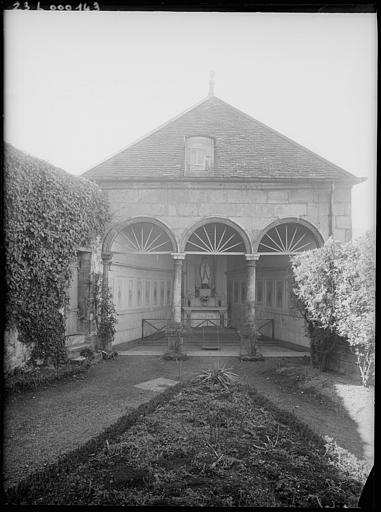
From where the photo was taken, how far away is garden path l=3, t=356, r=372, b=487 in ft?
15.2

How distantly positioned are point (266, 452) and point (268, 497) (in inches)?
33.8

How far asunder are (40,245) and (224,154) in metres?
6.25

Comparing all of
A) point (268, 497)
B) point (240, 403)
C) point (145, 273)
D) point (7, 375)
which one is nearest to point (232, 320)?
point (145, 273)

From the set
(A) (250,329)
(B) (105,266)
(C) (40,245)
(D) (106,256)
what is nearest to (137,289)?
(B) (105,266)

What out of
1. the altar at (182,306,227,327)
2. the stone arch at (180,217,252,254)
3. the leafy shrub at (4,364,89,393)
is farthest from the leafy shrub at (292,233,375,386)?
the altar at (182,306,227,327)

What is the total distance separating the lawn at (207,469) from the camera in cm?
377

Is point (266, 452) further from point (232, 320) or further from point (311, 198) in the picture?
point (232, 320)

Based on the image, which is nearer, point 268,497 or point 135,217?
point 268,497

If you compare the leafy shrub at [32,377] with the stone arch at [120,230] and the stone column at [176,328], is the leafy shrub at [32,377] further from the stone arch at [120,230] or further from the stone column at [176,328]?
the stone arch at [120,230]

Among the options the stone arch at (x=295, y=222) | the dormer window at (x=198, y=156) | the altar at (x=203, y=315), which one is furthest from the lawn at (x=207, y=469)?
the altar at (x=203, y=315)

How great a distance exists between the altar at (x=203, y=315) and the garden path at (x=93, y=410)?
5762 mm

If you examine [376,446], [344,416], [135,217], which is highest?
[135,217]

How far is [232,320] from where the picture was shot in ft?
56.0

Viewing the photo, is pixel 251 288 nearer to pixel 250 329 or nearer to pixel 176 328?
pixel 250 329
